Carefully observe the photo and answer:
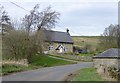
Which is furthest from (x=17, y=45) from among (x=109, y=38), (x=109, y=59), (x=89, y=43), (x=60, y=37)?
(x=89, y=43)

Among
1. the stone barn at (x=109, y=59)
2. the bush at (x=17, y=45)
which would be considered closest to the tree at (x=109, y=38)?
the stone barn at (x=109, y=59)

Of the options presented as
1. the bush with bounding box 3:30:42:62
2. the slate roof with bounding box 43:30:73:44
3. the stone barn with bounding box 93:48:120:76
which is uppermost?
the slate roof with bounding box 43:30:73:44

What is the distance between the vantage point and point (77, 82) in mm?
21125

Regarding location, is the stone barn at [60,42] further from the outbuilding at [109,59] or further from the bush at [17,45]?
the outbuilding at [109,59]

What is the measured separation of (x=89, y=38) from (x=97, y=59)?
79.4 m

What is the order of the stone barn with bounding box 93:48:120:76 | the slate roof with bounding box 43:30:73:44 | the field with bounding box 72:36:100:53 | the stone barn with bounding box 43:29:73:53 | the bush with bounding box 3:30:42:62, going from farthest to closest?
the field with bounding box 72:36:100:53 → the slate roof with bounding box 43:30:73:44 → the stone barn with bounding box 43:29:73:53 → the bush with bounding box 3:30:42:62 → the stone barn with bounding box 93:48:120:76

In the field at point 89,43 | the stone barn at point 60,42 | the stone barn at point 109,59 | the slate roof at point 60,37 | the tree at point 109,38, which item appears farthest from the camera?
the field at point 89,43

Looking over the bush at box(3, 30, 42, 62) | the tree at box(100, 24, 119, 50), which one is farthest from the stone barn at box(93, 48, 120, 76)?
the tree at box(100, 24, 119, 50)

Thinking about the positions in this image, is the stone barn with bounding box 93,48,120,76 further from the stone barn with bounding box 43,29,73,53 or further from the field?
the stone barn with bounding box 43,29,73,53

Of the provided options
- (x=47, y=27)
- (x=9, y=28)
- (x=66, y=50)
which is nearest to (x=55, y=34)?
(x=66, y=50)

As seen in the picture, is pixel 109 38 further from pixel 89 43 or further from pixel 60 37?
pixel 89 43

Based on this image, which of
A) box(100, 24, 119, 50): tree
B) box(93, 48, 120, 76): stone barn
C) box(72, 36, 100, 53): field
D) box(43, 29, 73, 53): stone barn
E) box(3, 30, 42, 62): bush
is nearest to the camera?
box(93, 48, 120, 76): stone barn

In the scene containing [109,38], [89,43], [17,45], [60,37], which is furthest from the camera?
[89,43]

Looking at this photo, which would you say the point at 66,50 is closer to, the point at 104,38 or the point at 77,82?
the point at 104,38
